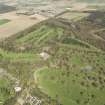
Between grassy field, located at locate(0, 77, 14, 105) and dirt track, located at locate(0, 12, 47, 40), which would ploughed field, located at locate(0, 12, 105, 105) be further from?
dirt track, located at locate(0, 12, 47, 40)

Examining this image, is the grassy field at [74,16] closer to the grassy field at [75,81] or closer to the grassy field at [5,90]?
the grassy field at [75,81]

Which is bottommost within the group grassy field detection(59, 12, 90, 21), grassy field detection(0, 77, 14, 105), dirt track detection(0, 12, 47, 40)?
grassy field detection(0, 77, 14, 105)

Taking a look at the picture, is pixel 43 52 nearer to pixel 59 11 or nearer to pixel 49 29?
pixel 49 29

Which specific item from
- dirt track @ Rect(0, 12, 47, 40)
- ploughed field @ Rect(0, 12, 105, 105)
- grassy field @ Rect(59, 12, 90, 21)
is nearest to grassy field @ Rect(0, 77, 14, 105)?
ploughed field @ Rect(0, 12, 105, 105)

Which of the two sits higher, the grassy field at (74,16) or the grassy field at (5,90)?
the grassy field at (74,16)

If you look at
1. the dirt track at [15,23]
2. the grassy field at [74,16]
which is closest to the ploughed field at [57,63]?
the dirt track at [15,23]

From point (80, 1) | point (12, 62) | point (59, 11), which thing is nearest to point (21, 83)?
point (12, 62)

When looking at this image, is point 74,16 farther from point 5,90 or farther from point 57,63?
point 5,90
